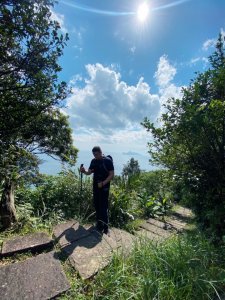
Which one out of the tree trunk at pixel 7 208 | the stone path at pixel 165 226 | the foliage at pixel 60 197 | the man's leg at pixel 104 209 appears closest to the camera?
the tree trunk at pixel 7 208

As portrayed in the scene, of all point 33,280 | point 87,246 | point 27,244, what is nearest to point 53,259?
point 33,280

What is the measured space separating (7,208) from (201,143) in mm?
3584

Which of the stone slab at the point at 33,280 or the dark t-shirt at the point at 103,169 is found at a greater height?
the dark t-shirt at the point at 103,169

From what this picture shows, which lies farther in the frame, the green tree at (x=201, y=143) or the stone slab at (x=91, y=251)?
the green tree at (x=201, y=143)

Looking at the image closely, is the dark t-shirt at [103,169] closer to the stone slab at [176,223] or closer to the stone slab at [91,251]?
the stone slab at [91,251]

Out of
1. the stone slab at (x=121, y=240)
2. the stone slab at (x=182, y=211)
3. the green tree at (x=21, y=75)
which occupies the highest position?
the green tree at (x=21, y=75)

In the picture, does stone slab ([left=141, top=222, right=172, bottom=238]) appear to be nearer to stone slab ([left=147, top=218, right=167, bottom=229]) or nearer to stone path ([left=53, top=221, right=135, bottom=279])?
stone slab ([left=147, top=218, right=167, bottom=229])

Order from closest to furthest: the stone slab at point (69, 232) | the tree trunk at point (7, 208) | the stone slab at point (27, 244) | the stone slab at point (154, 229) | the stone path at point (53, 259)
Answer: the stone path at point (53, 259)
the stone slab at point (27, 244)
the stone slab at point (69, 232)
the tree trunk at point (7, 208)
the stone slab at point (154, 229)

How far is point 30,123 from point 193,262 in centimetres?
348

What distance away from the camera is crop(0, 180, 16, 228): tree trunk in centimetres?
371

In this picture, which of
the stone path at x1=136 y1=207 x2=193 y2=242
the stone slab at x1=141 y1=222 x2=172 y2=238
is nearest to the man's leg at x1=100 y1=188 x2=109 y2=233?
the stone path at x1=136 y1=207 x2=193 y2=242

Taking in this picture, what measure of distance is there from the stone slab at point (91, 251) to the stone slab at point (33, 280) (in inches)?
10.9

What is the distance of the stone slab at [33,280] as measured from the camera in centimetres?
235

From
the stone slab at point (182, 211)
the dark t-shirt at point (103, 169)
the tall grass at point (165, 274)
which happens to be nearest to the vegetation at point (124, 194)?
the tall grass at point (165, 274)
